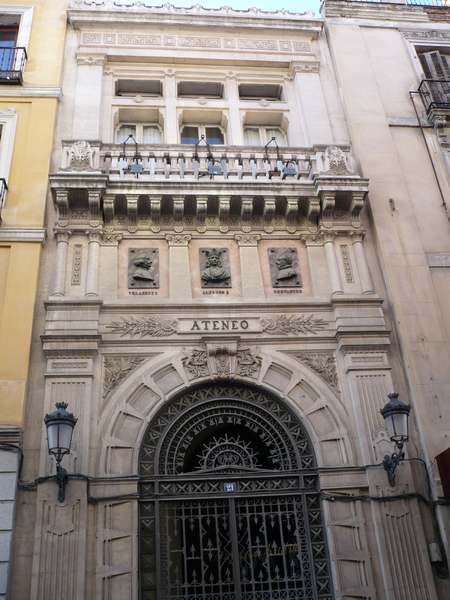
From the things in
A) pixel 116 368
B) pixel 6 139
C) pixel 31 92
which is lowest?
pixel 116 368

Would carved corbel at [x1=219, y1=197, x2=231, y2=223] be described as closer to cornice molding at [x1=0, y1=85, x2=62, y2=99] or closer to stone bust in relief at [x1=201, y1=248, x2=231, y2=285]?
stone bust in relief at [x1=201, y1=248, x2=231, y2=285]

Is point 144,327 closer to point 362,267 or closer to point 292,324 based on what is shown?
point 292,324

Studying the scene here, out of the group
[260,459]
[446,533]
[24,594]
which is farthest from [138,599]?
[446,533]

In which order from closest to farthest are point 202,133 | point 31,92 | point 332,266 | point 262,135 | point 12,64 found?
point 332,266 < point 31,92 < point 12,64 < point 202,133 < point 262,135

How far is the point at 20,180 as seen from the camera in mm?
13016

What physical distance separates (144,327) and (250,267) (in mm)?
2406

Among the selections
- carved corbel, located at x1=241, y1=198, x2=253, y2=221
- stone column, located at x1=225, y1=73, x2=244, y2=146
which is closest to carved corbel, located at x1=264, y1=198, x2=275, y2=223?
carved corbel, located at x1=241, y1=198, x2=253, y2=221

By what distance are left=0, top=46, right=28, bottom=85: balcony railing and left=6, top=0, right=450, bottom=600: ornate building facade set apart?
107 cm

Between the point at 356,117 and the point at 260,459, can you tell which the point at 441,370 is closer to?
the point at 260,459

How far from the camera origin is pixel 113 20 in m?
15.9

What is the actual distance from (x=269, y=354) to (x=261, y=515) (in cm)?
275

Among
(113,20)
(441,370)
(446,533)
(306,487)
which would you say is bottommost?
(446,533)

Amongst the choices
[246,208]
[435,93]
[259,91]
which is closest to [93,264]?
[246,208]

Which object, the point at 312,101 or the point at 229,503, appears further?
the point at 312,101
